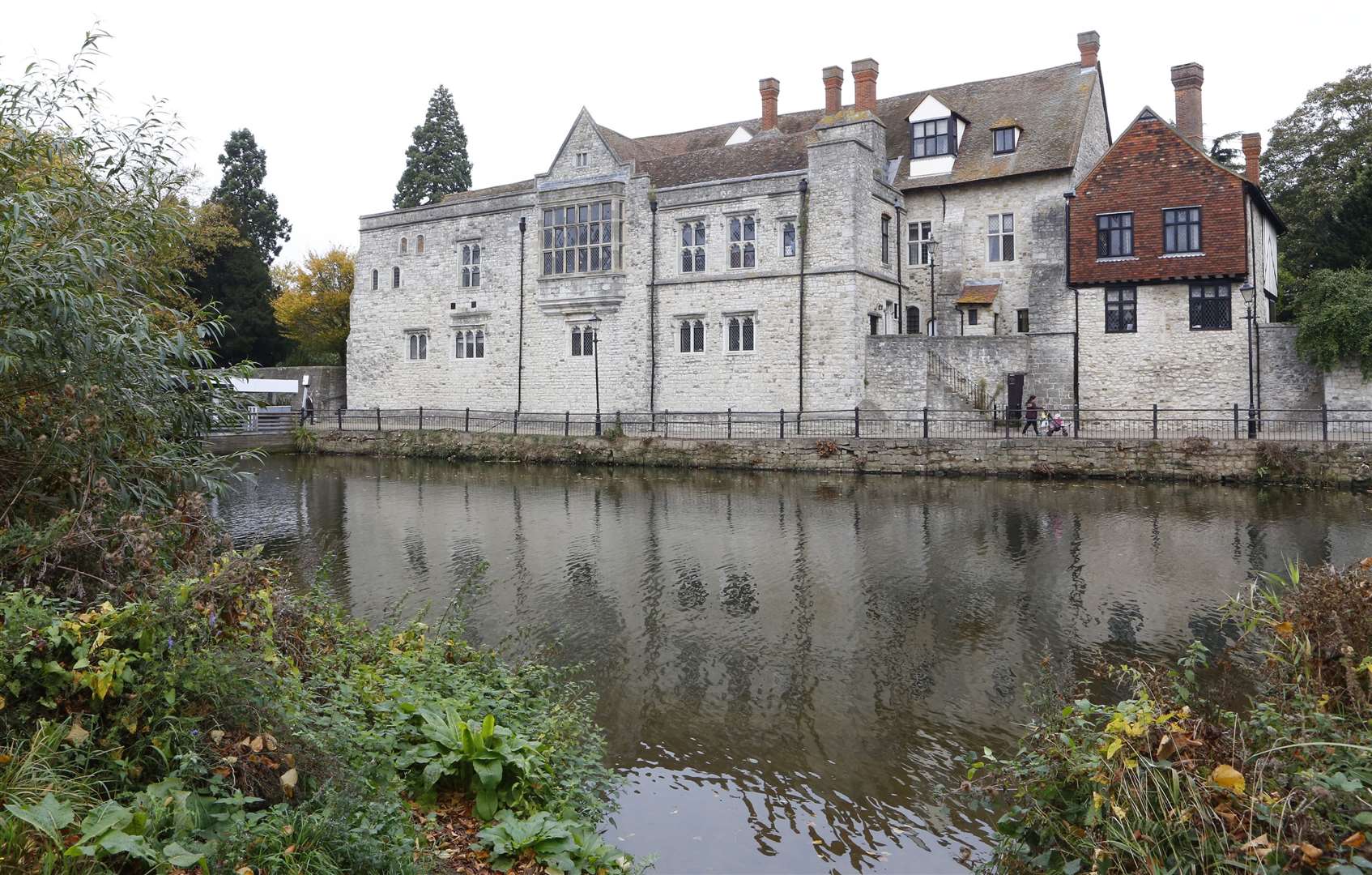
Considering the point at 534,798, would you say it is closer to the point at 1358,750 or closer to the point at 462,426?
the point at 1358,750

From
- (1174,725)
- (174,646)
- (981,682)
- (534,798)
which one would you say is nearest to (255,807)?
(174,646)

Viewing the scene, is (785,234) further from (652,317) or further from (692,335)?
(652,317)

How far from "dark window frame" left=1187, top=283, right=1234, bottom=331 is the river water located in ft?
24.0

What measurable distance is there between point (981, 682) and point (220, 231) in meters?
39.1

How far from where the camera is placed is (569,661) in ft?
29.6

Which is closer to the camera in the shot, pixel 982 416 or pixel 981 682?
pixel 981 682

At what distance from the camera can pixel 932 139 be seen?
3247cm

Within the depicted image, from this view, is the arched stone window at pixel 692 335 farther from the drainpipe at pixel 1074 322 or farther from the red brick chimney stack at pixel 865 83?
the drainpipe at pixel 1074 322

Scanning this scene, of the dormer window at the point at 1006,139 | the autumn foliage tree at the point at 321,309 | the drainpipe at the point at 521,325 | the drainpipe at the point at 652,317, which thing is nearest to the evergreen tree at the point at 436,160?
the autumn foliage tree at the point at 321,309

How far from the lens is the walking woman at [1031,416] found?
25.7m

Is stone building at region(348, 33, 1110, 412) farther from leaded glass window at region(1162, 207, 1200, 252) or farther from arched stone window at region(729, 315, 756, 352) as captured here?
leaded glass window at region(1162, 207, 1200, 252)

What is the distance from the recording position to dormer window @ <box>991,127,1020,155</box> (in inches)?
1227

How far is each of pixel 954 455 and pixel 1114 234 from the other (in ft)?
30.1

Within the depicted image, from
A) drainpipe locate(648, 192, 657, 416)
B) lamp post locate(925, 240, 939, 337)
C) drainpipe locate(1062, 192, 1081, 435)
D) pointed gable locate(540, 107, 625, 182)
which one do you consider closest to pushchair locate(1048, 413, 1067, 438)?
drainpipe locate(1062, 192, 1081, 435)
